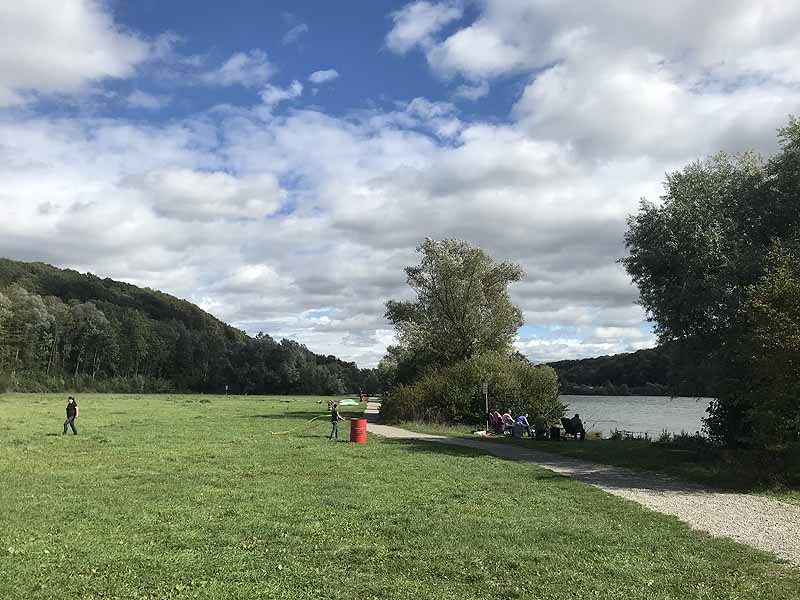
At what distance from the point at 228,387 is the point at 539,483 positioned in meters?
115

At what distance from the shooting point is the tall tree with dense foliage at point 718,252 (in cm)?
1792

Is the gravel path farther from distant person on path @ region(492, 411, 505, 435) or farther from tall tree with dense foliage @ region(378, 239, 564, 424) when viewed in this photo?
tall tree with dense foliage @ region(378, 239, 564, 424)

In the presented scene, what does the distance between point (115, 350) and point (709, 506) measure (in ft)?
365

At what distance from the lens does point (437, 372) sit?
3938 centimetres

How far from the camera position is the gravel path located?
30.5ft

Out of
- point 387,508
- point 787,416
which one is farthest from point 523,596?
point 787,416

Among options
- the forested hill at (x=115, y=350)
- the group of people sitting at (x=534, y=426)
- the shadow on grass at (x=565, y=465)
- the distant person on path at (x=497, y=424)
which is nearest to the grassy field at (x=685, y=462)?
the shadow on grass at (x=565, y=465)

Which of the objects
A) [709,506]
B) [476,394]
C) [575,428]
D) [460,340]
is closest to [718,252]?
[709,506]

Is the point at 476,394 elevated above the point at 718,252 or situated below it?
below

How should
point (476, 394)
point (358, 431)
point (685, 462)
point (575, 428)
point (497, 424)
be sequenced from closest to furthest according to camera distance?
point (685, 462), point (358, 431), point (575, 428), point (497, 424), point (476, 394)

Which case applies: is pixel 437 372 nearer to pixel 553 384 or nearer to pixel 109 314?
pixel 553 384

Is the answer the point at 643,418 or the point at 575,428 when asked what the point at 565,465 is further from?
the point at 643,418

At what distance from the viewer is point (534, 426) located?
28656 mm

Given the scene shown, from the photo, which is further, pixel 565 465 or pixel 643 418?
pixel 643 418
